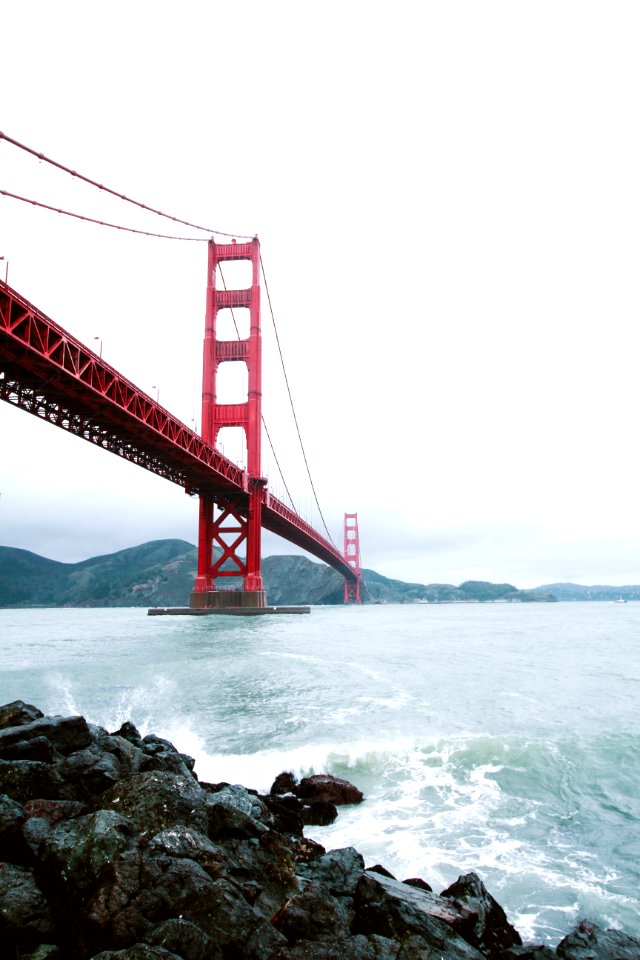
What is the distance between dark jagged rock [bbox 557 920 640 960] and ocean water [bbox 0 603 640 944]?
13.5 inches

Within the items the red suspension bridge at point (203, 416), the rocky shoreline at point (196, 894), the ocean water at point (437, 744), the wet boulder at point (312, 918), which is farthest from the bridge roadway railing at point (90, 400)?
the wet boulder at point (312, 918)

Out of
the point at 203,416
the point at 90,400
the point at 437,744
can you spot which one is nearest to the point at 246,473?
the point at 203,416

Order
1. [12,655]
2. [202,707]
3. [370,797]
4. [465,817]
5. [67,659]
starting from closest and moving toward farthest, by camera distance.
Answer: [465,817] < [370,797] < [202,707] < [67,659] < [12,655]

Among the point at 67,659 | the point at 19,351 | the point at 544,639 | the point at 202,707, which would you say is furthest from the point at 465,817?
the point at 544,639

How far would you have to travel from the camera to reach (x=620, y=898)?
3.57 metres

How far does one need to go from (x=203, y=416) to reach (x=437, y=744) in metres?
31.3

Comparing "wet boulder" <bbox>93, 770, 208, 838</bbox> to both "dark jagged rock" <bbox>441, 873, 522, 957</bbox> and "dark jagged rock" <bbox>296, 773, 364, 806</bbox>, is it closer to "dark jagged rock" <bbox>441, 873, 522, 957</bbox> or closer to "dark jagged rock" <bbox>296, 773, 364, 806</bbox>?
"dark jagged rock" <bbox>441, 873, 522, 957</bbox>

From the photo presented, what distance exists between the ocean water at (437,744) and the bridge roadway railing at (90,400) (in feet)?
28.2

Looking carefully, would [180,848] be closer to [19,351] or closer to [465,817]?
[465,817]

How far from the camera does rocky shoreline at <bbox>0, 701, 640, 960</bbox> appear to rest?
2.29 meters

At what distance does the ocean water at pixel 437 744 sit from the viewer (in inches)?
155

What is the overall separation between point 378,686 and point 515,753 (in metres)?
4.55

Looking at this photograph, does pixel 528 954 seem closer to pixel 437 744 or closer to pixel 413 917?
pixel 413 917

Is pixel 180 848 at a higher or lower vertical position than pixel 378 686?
higher
